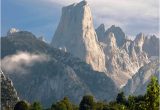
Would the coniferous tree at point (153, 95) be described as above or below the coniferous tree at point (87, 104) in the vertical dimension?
above

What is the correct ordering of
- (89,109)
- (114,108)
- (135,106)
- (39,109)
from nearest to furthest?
(135,106) → (114,108) → (39,109) → (89,109)

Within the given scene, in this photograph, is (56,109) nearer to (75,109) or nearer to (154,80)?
(75,109)

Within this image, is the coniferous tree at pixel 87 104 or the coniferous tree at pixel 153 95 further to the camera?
the coniferous tree at pixel 87 104

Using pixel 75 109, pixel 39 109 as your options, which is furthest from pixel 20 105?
pixel 75 109

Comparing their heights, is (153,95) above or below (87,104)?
above

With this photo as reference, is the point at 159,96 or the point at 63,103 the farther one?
the point at 63,103

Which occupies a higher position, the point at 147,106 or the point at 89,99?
the point at 147,106

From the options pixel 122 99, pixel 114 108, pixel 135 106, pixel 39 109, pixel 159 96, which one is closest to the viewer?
pixel 159 96

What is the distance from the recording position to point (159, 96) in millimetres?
44969

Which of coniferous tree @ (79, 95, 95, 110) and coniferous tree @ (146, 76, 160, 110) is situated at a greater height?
coniferous tree @ (146, 76, 160, 110)

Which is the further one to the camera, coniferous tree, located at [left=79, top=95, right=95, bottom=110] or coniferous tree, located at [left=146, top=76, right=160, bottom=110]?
coniferous tree, located at [left=79, top=95, right=95, bottom=110]

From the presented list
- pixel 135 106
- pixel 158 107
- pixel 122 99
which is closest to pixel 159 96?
pixel 158 107

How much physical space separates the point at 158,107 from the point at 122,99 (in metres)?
126

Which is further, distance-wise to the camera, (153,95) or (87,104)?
(87,104)
